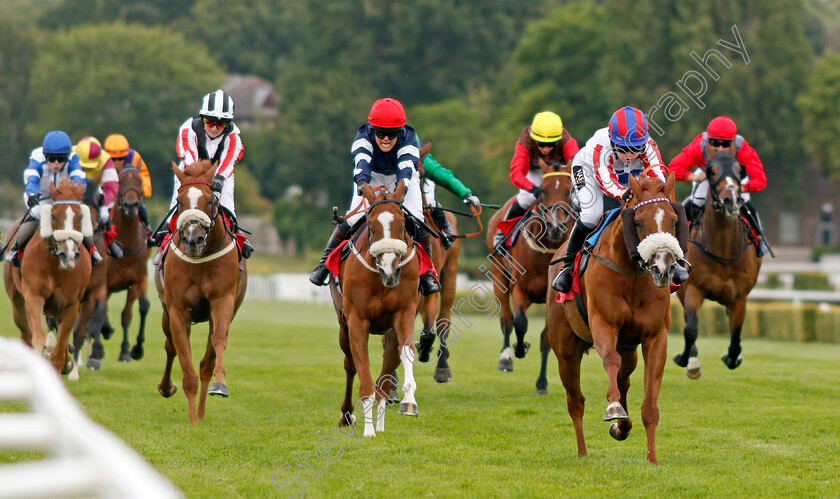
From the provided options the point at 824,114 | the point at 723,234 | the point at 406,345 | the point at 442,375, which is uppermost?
the point at 824,114

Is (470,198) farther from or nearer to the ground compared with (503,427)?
farther from the ground

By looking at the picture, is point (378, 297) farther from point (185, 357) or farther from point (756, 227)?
point (756, 227)

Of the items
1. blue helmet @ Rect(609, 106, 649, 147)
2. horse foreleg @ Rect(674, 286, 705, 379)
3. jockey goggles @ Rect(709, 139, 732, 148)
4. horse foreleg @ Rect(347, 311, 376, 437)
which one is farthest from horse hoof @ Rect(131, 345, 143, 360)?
blue helmet @ Rect(609, 106, 649, 147)

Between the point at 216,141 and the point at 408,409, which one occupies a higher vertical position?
the point at 216,141

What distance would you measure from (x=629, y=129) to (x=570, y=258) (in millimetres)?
1024

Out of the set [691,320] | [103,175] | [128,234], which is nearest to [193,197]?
[103,175]

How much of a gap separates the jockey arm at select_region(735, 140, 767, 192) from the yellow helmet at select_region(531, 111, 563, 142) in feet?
6.49

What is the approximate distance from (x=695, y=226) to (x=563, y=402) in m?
2.56

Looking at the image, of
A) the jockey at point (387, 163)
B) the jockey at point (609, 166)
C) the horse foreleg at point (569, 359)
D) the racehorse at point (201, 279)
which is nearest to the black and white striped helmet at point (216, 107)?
the racehorse at point (201, 279)

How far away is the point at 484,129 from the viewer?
55.3 m

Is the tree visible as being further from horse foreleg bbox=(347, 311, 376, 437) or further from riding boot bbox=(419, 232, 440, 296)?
horse foreleg bbox=(347, 311, 376, 437)

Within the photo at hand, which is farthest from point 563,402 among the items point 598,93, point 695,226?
point 598,93

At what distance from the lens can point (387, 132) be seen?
944 cm

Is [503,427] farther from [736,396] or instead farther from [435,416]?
[736,396]
